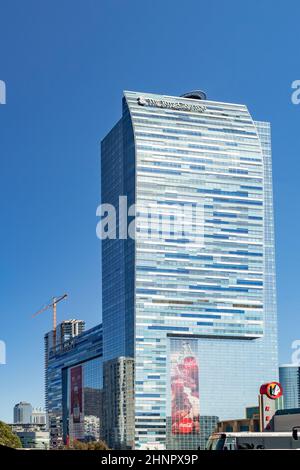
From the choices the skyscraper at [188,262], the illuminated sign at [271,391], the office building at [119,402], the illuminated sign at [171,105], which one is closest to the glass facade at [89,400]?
the office building at [119,402]

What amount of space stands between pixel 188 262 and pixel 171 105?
33052 mm

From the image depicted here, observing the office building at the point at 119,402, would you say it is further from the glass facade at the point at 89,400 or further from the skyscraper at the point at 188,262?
the glass facade at the point at 89,400

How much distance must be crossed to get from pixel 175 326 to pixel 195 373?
10.5m

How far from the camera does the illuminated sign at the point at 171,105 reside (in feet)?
546

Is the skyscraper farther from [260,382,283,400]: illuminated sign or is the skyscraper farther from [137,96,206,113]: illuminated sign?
[260,382,283,400]: illuminated sign

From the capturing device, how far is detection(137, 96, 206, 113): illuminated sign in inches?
6555

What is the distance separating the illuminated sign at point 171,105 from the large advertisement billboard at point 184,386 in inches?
1902

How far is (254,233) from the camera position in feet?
573

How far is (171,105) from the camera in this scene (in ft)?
557

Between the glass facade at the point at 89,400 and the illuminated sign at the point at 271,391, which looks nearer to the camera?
the illuminated sign at the point at 271,391

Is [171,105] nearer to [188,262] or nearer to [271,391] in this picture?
[188,262]

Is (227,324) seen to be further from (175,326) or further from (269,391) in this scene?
(269,391)
